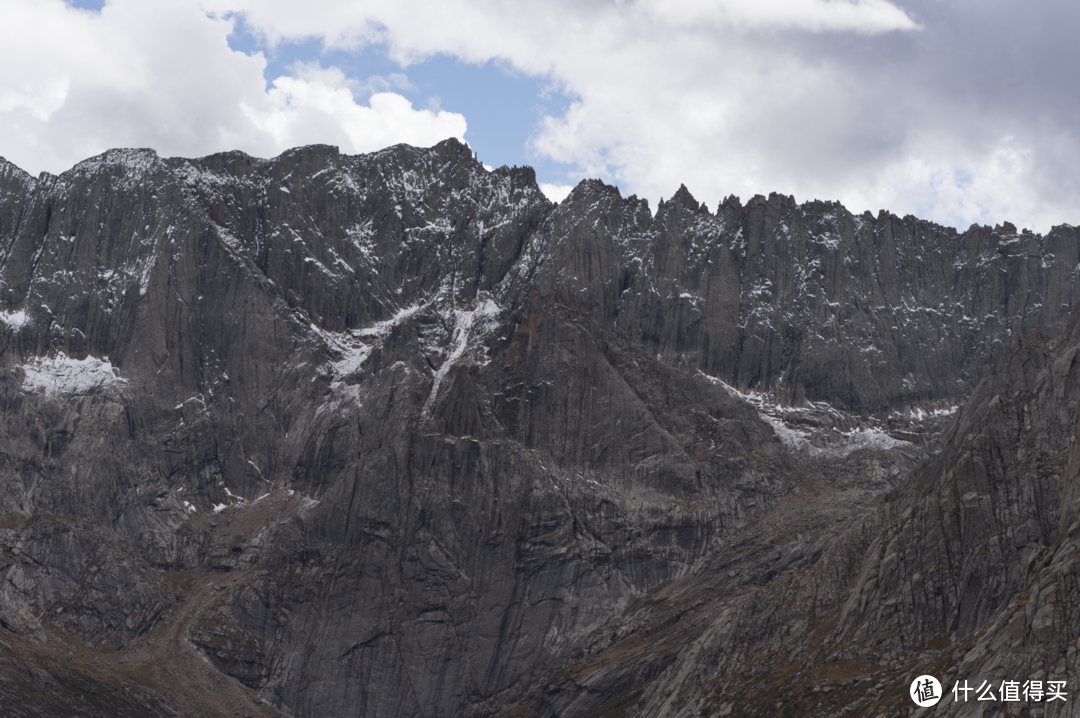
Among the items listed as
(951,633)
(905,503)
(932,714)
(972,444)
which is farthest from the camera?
(905,503)

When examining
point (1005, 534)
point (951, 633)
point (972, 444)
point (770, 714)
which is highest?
point (972, 444)

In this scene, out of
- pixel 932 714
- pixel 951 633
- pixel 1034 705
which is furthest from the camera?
pixel 951 633

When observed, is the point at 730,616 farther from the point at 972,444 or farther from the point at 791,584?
the point at 972,444

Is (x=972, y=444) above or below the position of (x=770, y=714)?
above

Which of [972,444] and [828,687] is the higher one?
[972,444]

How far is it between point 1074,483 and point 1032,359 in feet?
206

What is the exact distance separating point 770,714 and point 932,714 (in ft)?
108

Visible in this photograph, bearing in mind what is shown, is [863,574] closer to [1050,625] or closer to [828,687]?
[828,687]

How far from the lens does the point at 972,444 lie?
6806 inches

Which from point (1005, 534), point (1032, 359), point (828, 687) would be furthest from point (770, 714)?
point (1032, 359)

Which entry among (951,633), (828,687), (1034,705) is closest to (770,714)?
(828,687)

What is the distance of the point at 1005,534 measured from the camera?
524 feet

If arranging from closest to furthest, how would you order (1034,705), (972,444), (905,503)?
(1034,705) → (972,444) → (905,503)

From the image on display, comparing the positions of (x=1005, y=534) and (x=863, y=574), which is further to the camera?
(x=863, y=574)
